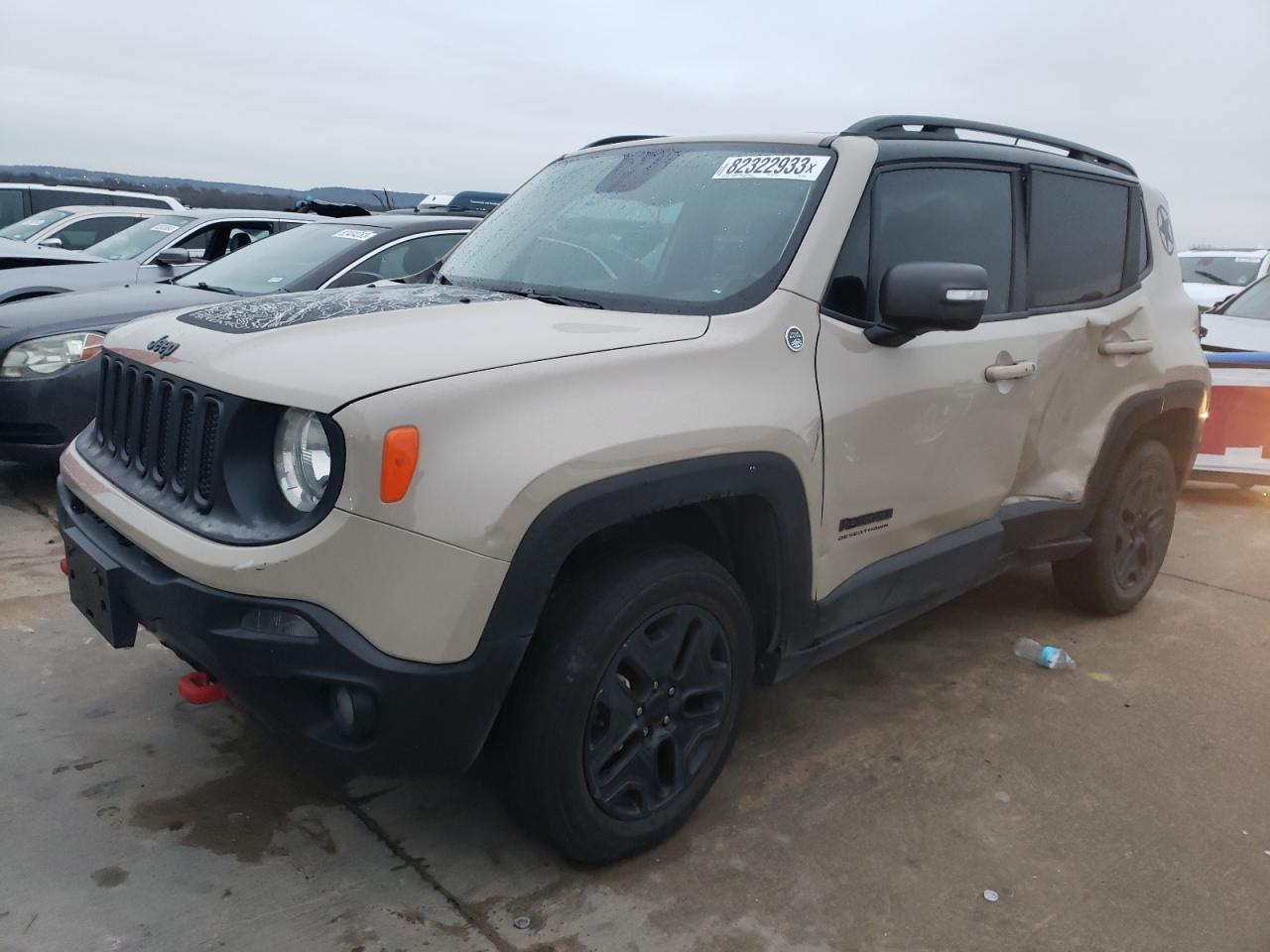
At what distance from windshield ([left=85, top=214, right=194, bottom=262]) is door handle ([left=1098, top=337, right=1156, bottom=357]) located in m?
6.62

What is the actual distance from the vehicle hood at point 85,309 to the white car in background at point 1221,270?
1152 centimetres

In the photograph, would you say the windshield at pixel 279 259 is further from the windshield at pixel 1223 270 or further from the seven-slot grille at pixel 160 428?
the windshield at pixel 1223 270

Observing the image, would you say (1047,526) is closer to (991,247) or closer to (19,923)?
(991,247)

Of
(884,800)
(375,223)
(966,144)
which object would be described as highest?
(966,144)

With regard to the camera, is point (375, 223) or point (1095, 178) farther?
point (375, 223)

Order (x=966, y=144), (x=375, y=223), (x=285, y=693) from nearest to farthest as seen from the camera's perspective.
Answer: (x=285, y=693) < (x=966, y=144) < (x=375, y=223)

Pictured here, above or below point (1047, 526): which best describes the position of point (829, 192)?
above

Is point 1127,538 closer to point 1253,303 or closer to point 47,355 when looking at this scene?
point 1253,303

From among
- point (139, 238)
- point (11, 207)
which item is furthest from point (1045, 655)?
point (11, 207)

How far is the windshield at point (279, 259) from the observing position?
227 inches

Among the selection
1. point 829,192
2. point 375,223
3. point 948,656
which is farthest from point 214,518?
point 375,223

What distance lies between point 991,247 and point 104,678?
3.33 metres

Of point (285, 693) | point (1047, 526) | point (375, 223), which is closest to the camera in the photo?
point (285, 693)

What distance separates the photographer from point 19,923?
2324mm
